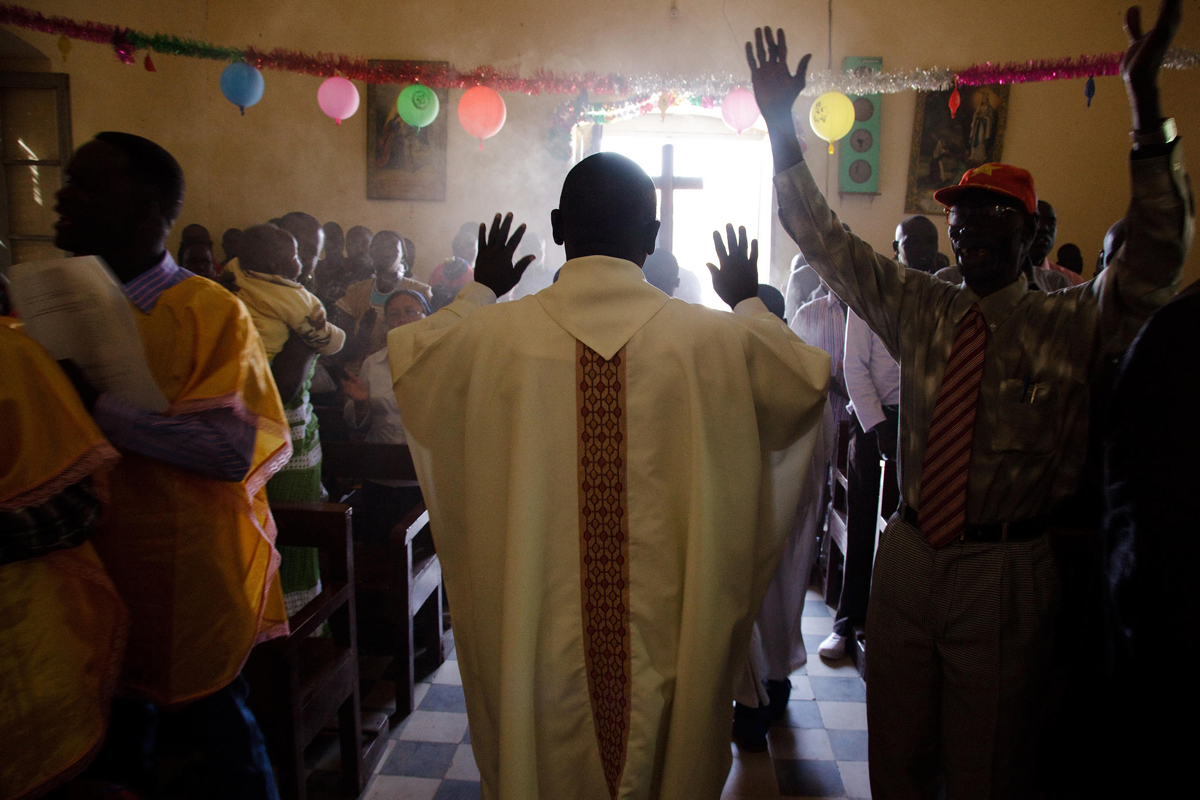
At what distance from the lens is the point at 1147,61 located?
1.37 m

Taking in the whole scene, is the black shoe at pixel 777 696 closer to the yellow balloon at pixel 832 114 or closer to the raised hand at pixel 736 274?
the raised hand at pixel 736 274

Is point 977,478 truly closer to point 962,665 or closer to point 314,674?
A: point 962,665

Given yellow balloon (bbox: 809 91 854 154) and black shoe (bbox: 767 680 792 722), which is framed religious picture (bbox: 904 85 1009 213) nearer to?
yellow balloon (bbox: 809 91 854 154)

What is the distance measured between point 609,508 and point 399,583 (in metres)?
1.61

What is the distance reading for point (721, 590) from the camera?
4.73 ft

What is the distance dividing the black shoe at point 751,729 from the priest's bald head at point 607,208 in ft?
6.10

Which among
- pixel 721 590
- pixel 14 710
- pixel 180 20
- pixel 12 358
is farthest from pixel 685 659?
pixel 180 20

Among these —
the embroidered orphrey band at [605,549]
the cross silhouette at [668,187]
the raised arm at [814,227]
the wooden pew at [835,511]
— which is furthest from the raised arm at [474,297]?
the wooden pew at [835,511]

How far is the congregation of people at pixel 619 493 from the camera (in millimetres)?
1352

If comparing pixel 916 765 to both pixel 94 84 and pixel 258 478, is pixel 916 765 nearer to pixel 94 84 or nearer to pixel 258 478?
pixel 258 478

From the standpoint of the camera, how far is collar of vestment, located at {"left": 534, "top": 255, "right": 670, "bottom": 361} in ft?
4.61

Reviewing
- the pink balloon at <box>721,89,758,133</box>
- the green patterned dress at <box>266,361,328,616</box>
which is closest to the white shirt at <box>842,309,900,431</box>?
the green patterned dress at <box>266,361,328,616</box>

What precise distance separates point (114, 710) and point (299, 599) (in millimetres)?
1102

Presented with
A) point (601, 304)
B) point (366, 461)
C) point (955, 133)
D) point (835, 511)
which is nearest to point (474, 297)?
point (601, 304)
